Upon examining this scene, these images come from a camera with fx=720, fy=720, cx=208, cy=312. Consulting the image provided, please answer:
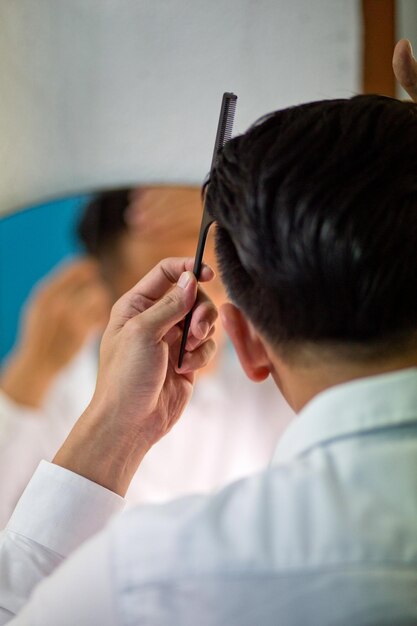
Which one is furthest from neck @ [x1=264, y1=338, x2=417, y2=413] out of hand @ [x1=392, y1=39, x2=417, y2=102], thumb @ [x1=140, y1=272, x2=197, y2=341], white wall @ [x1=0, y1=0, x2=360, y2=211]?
white wall @ [x1=0, y1=0, x2=360, y2=211]

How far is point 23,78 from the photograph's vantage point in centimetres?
125

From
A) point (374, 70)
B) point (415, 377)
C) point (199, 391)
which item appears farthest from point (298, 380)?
point (374, 70)

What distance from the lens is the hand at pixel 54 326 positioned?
123cm

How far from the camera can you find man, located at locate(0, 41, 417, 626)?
416 millimetres

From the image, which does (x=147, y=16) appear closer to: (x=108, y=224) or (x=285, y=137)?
(x=108, y=224)

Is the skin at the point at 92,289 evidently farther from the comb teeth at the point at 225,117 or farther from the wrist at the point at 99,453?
the comb teeth at the point at 225,117

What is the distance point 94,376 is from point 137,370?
516 mm

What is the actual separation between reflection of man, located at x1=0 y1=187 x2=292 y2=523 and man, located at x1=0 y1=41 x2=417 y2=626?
0.68 metres

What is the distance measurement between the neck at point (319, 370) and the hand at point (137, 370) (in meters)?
0.20

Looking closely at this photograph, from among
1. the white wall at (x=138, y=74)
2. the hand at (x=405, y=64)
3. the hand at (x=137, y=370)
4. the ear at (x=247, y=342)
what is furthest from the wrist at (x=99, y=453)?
the white wall at (x=138, y=74)

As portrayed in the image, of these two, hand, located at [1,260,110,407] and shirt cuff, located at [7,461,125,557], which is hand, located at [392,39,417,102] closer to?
shirt cuff, located at [7,461,125,557]

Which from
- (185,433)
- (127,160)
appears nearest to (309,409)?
(185,433)

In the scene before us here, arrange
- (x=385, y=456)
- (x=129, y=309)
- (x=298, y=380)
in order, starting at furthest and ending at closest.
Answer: (x=129, y=309) → (x=298, y=380) → (x=385, y=456)

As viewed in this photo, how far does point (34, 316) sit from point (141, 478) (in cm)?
34
